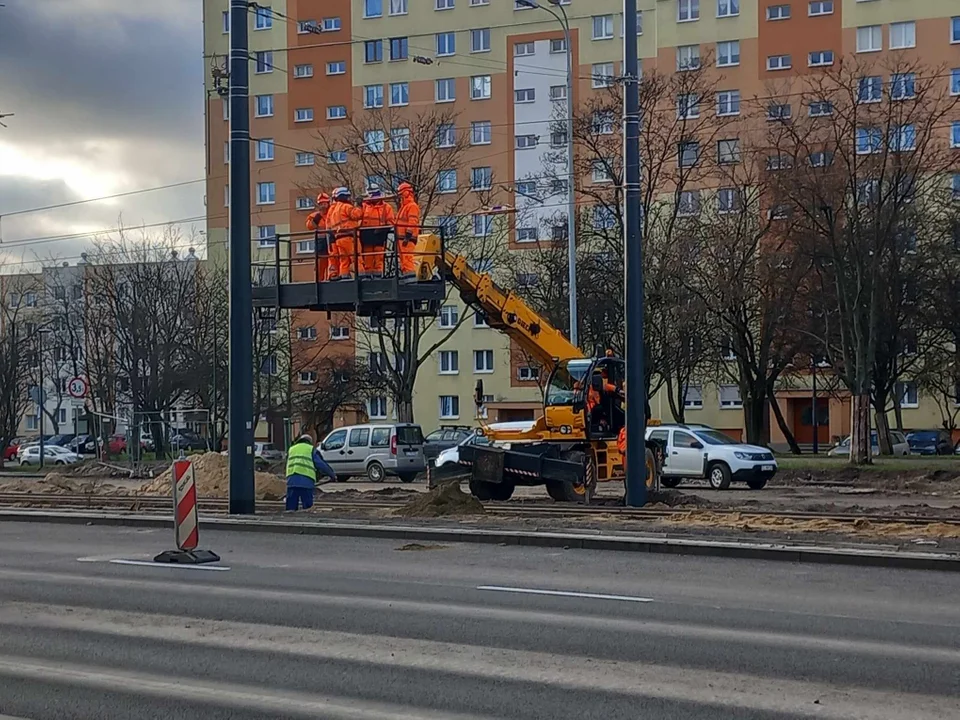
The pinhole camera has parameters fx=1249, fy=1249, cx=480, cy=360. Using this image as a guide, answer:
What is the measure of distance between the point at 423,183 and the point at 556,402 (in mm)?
23387

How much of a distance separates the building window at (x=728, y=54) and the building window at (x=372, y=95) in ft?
63.4

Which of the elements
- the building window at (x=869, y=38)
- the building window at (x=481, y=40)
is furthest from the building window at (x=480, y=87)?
the building window at (x=869, y=38)

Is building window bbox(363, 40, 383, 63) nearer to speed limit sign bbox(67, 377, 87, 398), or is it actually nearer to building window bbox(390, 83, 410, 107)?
building window bbox(390, 83, 410, 107)

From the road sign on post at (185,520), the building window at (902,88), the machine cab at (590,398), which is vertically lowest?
the road sign on post at (185,520)

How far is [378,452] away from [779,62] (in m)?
39.4

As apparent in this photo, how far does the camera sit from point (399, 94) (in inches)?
2840

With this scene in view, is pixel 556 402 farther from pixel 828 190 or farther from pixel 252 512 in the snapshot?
pixel 828 190

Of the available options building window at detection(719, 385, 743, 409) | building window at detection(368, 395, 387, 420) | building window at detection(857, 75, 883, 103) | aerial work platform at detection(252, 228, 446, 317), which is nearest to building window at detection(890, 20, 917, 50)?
building window at detection(719, 385, 743, 409)

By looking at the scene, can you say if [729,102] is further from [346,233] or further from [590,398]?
[346,233]

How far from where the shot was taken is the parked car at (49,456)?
57.5m

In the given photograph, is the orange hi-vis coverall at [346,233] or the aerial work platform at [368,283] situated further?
the orange hi-vis coverall at [346,233]

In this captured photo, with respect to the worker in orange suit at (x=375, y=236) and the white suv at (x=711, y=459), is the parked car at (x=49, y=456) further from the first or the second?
the worker in orange suit at (x=375, y=236)

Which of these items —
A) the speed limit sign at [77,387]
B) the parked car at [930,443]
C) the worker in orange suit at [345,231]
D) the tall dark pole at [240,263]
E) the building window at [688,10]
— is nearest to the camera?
the tall dark pole at [240,263]

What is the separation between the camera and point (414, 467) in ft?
116
